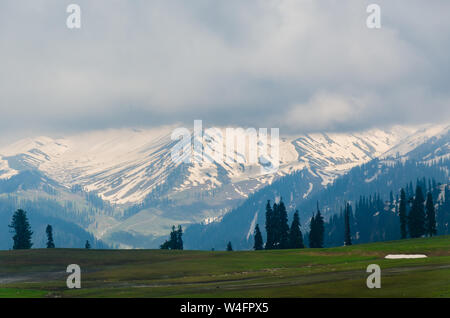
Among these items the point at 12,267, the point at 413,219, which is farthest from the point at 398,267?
the point at 413,219

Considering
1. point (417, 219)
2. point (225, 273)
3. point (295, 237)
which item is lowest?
point (225, 273)

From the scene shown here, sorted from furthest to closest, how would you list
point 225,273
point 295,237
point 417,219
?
1. point 295,237
2. point 417,219
3. point 225,273

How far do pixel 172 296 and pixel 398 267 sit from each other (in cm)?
3129

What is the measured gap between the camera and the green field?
63.1 m

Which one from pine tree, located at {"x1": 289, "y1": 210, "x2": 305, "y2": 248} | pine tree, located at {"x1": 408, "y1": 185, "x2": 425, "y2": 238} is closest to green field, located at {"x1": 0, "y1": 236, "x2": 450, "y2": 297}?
pine tree, located at {"x1": 289, "y1": 210, "x2": 305, "y2": 248}

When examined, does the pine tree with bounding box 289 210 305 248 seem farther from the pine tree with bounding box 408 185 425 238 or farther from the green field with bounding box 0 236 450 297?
the green field with bounding box 0 236 450 297

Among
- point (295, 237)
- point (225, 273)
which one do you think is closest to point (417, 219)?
point (295, 237)

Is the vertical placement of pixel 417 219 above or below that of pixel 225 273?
above

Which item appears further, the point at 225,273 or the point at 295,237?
the point at 295,237

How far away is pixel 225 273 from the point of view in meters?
97.2

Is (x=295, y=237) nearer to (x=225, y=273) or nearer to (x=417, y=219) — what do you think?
(x=417, y=219)

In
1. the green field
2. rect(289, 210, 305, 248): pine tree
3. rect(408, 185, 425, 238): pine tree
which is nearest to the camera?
the green field
